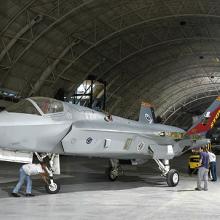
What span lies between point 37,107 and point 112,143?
100 inches

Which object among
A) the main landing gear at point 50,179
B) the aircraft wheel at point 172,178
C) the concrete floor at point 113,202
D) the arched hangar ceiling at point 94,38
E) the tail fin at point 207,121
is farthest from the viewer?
the arched hangar ceiling at point 94,38

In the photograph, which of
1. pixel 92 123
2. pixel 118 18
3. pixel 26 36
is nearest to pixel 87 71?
pixel 118 18

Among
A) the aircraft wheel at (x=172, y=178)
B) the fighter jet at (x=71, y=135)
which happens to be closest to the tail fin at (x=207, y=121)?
the fighter jet at (x=71, y=135)

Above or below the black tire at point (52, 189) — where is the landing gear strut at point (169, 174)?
above

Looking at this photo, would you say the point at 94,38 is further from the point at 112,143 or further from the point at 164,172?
the point at 112,143

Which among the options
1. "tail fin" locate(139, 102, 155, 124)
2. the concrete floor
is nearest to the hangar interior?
"tail fin" locate(139, 102, 155, 124)

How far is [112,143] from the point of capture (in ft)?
37.6

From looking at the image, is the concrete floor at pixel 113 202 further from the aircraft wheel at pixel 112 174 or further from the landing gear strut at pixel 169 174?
the aircraft wheel at pixel 112 174

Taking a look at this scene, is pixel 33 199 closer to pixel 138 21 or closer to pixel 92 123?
pixel 92 123

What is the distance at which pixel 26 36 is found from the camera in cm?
2434

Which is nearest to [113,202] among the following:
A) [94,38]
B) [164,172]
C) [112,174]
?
[164,172]

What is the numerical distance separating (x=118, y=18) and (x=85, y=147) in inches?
713

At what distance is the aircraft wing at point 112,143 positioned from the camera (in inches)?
419

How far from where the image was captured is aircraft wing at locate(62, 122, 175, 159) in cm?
1065
